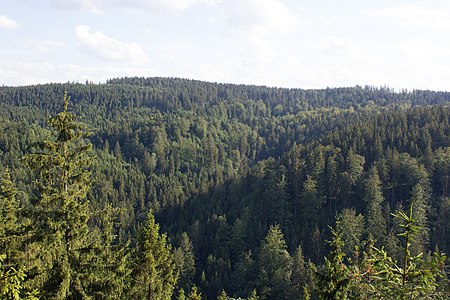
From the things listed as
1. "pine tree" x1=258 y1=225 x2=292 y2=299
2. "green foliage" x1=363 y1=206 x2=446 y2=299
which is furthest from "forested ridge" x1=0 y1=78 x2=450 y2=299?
"pine tree" x1=258 y1=225 x2=292 y2=299

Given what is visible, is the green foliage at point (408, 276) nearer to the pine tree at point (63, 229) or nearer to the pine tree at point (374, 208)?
the pine tree at point (63, 229)

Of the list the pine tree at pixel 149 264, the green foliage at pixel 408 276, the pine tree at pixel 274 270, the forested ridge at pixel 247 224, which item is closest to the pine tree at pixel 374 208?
the forested ridge at pixel 247 224

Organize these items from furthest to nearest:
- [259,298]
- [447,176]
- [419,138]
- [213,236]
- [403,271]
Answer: [419,138] < [213,236] < [447,176] < [259,298] < [403,271]

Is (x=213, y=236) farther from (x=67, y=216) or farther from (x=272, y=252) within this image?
(x=67, y=216)

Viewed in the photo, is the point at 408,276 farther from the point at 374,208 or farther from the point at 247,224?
the point at 247,224

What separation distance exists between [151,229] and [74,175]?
8.47 meters

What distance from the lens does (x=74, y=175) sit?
58.6 feet

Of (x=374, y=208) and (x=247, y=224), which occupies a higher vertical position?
(x=374, y=208)

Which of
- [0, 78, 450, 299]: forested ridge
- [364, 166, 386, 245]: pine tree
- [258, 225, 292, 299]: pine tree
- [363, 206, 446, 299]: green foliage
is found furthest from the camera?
[364, 166, 386, 245]: pine tree

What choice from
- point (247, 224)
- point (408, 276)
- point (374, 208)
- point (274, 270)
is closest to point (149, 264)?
point (408, 276)

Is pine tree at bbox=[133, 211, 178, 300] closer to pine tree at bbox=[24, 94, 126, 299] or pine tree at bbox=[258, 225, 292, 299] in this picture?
pine tree at bbox=[24, 94, 126, 299]

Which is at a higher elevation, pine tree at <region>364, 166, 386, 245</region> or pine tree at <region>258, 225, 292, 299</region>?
pine tree at <region>364, 166, 386, 245</region>

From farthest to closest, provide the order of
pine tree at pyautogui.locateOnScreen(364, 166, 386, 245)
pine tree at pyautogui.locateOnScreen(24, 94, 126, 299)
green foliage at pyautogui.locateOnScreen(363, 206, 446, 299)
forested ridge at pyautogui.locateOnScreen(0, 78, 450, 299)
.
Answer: pine tree at pyautogui.locateOnScreen(364, 166, 386, 245)
pine tree at pyautogui.locateOnScreen(24, 94, 126, 299)
forested ridge at pyautogui.locateOnScreen(0, 78, 450, 299)
green foliage at pyautogui.locateOnScreen(363, 206, 446, 299)

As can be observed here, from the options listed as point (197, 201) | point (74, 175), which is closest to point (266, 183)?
point (197, 201)
